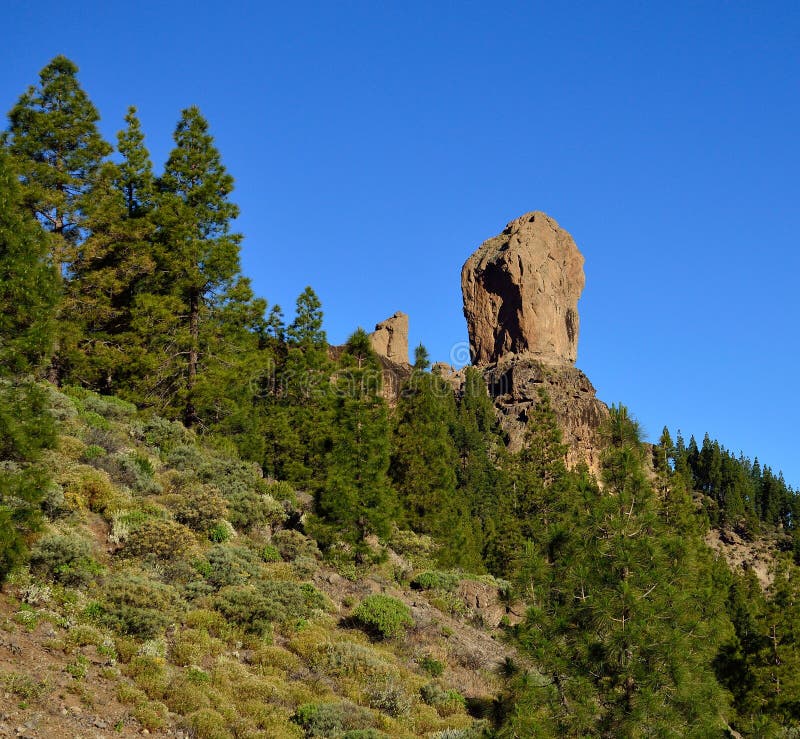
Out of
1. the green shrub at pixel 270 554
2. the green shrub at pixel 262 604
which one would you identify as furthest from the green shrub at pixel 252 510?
the green shrub at pixel 262 604

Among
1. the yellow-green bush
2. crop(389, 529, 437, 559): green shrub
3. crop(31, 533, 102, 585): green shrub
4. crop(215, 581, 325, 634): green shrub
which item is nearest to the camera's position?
the yellow-green bush

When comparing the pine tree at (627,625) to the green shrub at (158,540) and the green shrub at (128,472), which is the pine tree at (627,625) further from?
the green shrub at (128,472)

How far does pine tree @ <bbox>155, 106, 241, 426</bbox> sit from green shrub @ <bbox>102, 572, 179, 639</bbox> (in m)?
17.3

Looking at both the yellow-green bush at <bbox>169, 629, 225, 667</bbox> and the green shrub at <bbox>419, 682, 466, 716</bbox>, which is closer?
the yellow-green bush at <bbox>169, 629, 225, 667</bbox>

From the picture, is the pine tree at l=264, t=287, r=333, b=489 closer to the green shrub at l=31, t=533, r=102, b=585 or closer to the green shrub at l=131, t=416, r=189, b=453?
the green shrub at l=131, t=416, r=189, b=453

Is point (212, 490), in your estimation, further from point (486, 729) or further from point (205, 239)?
point (205, 239)

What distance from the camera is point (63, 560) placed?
Answer: 13562 millimetres

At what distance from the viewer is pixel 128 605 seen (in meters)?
13.4

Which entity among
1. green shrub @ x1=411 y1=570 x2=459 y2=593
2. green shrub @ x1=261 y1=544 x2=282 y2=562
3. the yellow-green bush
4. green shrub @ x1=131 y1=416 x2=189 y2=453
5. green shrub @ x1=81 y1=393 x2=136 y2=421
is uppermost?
green shrub @ x1=81 y1=393 x2=136 y2=421

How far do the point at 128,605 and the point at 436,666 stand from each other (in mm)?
8229

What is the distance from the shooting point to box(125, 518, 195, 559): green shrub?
16.0 meters

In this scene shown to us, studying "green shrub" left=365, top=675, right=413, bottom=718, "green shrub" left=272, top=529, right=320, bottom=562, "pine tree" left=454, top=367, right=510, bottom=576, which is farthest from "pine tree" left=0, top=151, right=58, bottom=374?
"pine tree" left=454, top=367, right=510, bottom=576

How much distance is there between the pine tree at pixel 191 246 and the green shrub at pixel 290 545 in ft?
31.7

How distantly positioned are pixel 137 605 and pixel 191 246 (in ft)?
72.3
